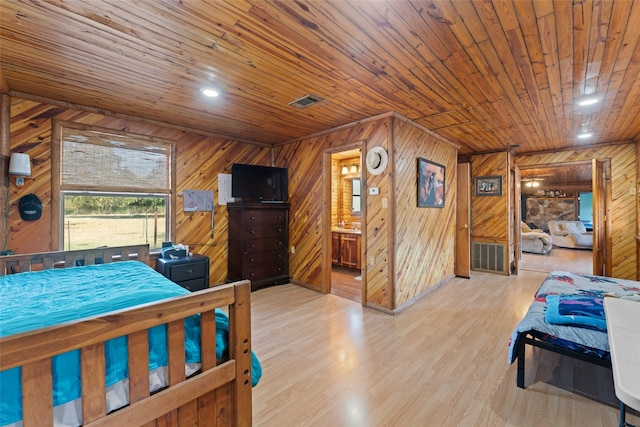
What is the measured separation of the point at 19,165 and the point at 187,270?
1925 mm

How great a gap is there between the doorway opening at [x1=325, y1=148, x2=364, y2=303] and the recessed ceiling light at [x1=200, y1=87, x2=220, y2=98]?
271cm

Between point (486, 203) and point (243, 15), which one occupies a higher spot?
point (243, 15)

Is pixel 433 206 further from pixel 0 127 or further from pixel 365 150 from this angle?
pixel 0 127

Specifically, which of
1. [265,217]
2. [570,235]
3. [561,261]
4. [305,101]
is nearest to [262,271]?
[265,217]

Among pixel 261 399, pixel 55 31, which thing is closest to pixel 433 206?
pixel 261 399

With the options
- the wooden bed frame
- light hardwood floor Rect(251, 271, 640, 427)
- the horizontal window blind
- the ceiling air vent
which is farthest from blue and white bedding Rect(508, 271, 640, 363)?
the horizontal window blind

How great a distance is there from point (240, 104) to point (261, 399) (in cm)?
284

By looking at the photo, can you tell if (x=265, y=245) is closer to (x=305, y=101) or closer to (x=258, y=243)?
(x=258, y=243)

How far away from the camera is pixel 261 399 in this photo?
190 cm

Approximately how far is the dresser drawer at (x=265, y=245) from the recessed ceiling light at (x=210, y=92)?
6.99 feet

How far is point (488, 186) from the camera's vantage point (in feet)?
18.1

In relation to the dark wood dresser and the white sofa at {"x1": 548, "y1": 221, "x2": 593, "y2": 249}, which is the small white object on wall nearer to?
the dark wood dresser

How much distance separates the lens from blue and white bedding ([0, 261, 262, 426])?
37.5 inches

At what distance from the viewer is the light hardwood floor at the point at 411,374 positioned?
5.75 ft
